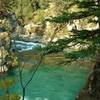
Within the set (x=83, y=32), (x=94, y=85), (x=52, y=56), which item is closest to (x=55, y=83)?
(x=52, y=56)

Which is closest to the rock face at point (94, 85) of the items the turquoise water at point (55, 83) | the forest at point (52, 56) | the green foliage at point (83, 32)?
the forest at point (52, 56)

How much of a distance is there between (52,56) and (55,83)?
10622 mm

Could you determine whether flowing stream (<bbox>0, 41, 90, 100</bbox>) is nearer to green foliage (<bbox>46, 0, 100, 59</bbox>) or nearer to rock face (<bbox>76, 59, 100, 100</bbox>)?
rock face (<bbox>76, 59, 100, 100</bbox>)

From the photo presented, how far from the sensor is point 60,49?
1253 centimetres

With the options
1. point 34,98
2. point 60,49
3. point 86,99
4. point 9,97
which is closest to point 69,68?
point 34,98

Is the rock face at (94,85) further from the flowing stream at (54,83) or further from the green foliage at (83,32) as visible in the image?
the flowing stream at (54,83)

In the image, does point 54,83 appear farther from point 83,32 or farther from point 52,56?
point 83,32

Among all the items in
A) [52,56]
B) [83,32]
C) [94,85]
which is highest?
[83,32]

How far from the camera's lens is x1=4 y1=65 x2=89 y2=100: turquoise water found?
998 inches

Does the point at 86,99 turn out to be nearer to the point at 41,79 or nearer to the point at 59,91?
the point at 59,91

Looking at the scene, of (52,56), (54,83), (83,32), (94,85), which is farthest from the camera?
(52,56)

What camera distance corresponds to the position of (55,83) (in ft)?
92.7

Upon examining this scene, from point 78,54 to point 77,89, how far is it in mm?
15492

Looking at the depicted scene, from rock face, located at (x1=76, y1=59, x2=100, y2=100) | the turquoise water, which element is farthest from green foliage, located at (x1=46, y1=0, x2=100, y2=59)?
the turquoise water
